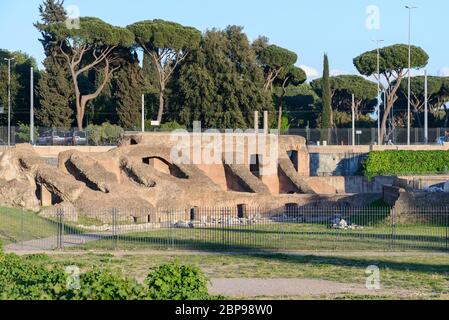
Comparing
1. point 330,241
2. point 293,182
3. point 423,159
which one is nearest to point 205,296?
point 330,241

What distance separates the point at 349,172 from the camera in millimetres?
56594

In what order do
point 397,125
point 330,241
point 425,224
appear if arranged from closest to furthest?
point 330,241 < point 425,224 < point 397,125

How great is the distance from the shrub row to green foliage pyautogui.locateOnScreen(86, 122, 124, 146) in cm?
4165

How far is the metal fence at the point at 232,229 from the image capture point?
27.5m

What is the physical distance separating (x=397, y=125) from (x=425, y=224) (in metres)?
54.4

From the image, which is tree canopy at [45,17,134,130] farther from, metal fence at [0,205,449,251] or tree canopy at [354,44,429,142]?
metal fence at [0,205,449,251]

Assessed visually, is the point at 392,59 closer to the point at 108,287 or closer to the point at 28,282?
the point at 28,282

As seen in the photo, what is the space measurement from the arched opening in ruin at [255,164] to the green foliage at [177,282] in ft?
111

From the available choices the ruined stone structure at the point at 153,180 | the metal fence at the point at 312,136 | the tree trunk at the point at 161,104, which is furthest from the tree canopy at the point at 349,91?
the ruined stone structure at the point at 153,180

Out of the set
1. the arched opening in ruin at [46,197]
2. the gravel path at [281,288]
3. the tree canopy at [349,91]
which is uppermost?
the tree canopy at [349,91]

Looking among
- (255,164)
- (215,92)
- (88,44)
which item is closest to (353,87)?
(215,92)

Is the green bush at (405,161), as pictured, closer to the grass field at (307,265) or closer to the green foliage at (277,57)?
the green foliage at (277,57)

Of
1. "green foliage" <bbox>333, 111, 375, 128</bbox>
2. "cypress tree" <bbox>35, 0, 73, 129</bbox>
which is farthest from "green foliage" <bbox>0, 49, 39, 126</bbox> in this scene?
"green foliage" <bbox>333, 111, 375, 128</bbox>
